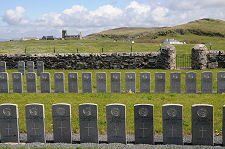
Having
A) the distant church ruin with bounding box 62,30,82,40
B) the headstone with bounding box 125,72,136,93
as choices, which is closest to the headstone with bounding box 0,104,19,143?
the headstone with bounding box 125,72,136,93

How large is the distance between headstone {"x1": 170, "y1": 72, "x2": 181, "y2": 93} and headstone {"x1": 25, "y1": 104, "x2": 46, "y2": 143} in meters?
7.44

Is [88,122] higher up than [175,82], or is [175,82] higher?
[175,82]

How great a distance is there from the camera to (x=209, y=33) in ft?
290

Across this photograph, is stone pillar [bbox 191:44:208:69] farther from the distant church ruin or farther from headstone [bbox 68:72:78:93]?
the distant church ruin

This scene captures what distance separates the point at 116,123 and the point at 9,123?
282 cm

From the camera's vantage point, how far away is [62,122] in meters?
7.65

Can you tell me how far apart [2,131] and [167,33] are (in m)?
84.2

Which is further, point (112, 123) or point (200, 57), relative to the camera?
point (200, 57)

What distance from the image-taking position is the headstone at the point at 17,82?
14.3m

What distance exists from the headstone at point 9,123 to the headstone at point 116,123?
94.5 inches

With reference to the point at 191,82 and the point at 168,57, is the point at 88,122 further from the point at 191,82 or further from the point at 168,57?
the point at 168,57

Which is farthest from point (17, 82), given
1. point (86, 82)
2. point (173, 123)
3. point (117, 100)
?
point (173, 123)

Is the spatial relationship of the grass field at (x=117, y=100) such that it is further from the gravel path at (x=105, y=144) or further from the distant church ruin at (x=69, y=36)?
the distant church ruin at (x=69, y=36)

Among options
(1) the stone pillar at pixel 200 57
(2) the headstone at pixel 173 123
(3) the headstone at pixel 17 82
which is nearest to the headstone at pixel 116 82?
(3) the headstone at pixel 17 82
